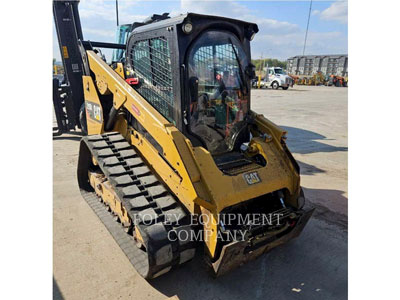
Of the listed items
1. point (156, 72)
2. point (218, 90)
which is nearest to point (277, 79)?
point (218, 90)

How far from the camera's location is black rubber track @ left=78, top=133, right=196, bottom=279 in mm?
2574

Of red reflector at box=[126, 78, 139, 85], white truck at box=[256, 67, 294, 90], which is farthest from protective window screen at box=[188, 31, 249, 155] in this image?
white truck at box=[256, 67, 294, 90]

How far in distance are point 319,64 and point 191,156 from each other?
41.5m

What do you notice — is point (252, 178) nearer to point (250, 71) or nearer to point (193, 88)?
point (193, 88)

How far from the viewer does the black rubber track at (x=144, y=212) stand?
8.45 feet

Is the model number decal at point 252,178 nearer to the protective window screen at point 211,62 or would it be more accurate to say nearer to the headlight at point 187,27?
the protective window screen at point 211,62

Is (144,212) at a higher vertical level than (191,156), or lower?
lower

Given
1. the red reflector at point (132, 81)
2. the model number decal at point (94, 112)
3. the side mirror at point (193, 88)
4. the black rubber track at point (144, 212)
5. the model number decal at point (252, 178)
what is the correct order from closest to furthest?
the black rubber track at point (144, 212)
the side mirror at point (193, 88)
the model number decal at point (252, 178)
the red reflector at point (132, 81)
the model number decal at point (94, 112)

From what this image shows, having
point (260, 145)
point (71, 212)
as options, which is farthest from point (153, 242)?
point (71, 212)

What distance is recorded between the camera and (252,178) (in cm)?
302

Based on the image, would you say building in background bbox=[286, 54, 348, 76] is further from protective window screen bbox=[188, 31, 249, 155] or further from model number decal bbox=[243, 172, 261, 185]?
model number decal bbox=[243, 172, 261, 185]

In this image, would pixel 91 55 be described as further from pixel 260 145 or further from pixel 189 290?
pixel 189 290

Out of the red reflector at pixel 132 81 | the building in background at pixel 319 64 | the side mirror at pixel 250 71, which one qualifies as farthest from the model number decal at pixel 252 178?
the building in background at pixel 319 64

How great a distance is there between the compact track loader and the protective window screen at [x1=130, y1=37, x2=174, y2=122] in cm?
1
